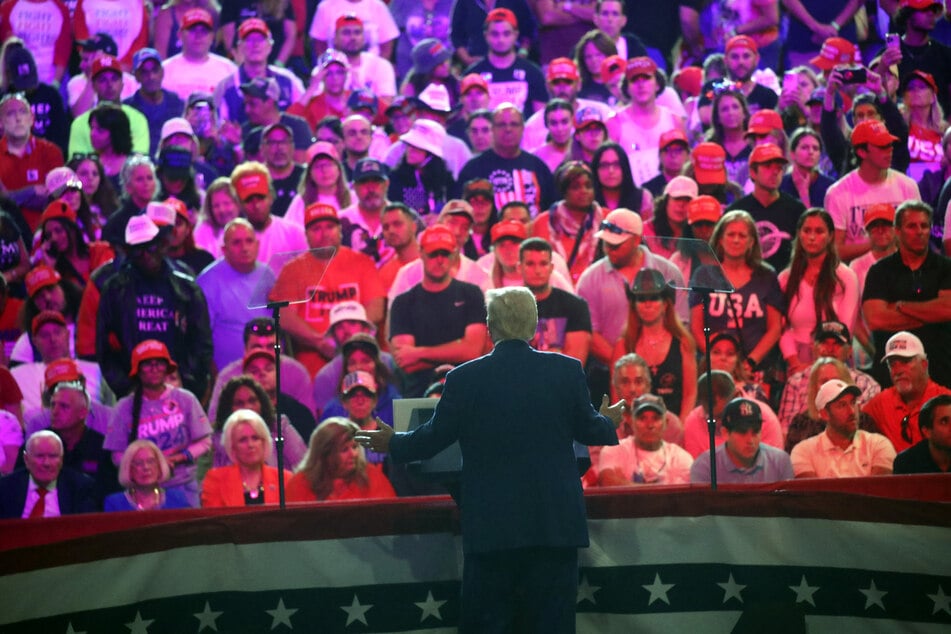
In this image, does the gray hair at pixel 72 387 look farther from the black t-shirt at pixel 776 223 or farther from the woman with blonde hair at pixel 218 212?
the black t-shirt at pixel 776 223

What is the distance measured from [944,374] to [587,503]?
443cm

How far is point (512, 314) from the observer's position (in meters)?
5.86

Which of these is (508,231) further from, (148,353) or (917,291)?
(917,291)

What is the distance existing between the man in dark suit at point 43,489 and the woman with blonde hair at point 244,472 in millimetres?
796

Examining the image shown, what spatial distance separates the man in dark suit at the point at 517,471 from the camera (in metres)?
5.68

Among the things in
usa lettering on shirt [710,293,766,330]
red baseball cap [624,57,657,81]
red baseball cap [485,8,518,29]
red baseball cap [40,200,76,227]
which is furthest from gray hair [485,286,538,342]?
red baseball cap [485,8,518,29]

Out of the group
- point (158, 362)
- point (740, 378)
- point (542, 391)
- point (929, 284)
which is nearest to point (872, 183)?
point (929, 284)

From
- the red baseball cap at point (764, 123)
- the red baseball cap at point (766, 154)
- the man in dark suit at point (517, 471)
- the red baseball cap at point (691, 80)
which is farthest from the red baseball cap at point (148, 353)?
the red baseball cap at point (691, 80)

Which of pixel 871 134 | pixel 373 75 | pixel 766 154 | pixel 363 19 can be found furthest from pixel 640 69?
pixel 363 19

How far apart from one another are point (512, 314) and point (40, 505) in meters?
4.46

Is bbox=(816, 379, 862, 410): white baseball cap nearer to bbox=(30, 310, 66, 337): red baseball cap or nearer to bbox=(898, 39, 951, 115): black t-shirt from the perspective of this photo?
bbox=(898, 39, 951, 115): black t-shirt

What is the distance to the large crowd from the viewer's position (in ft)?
30.2

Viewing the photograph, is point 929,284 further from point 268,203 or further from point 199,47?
point 199,47

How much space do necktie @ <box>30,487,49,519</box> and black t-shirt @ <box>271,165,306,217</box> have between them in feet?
12.8
